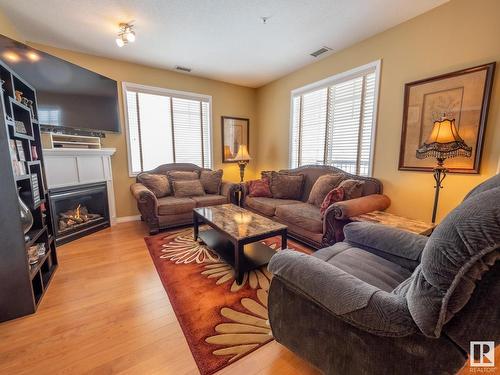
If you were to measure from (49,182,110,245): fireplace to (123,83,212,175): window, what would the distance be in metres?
0.67

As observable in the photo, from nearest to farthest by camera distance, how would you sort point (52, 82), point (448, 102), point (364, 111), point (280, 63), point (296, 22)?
1. point (448, 102)
2. point (296, 22)
3. point (52, 82)
4. point (364, 111)
5. point (280, 63)

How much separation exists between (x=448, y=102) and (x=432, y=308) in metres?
2.38

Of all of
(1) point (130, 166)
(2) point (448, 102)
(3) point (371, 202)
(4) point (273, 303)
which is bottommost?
(4) point (273, 303)

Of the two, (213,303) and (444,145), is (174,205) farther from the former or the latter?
(444,145)

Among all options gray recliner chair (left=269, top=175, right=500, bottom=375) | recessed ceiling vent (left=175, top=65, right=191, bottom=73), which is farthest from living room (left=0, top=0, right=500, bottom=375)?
recessed ceiling vent (left=175, top=65, right=191, bottom=73)

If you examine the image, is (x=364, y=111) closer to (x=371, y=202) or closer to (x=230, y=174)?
(x=371, y=202)

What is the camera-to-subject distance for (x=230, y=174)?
4.71m

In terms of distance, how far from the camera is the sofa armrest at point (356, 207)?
2.14 metres

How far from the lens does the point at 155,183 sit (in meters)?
3.44

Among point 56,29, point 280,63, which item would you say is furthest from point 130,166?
point 280,63

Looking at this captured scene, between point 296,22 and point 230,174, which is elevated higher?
point 296,22

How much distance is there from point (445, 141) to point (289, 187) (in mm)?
1944

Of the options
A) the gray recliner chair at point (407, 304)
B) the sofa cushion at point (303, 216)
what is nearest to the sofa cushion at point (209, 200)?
the sofa cushion at point (303, 216)

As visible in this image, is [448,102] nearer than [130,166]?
Yes
